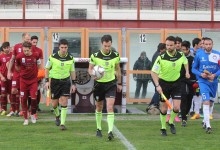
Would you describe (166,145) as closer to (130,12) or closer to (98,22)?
(98,22)

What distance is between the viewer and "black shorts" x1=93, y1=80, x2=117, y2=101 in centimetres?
1146

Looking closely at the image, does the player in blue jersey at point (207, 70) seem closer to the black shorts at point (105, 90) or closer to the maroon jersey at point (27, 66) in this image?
the black shorts at point (105, 90)

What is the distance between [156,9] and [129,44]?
3.15 meters

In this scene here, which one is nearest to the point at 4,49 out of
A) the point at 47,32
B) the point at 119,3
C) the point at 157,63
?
the point at 47,32

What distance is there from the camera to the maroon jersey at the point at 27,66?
13.5 m

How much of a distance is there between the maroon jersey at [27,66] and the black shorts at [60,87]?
58cm

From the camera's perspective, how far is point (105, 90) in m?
11.5

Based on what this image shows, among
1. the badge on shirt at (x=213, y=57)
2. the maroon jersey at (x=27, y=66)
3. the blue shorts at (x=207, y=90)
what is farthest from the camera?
the maroon jersey at (x=27, y=66)

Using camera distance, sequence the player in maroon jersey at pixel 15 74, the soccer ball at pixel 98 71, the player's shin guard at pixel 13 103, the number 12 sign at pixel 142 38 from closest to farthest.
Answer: the soccer ball at pixel 98 71 → the player in maroon jersey at pixel 15 74 → the player's shin guard at pixel 13 103 → the number 12 sign at pixel 142 38

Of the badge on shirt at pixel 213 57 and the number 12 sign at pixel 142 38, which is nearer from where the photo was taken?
the badge on shirt at pixel 213 57

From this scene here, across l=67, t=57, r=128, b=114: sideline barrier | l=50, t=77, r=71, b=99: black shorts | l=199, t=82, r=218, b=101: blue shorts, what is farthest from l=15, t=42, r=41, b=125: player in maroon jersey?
l=199, t=82, r=218, b=101: blue shorts

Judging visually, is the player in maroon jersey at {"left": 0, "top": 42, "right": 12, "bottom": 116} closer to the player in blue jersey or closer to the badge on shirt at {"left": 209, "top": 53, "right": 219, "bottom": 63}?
the player in blue jersey

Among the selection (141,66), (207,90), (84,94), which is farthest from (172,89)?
(141,66)

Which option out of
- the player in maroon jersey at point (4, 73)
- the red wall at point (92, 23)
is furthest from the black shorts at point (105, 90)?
the red wall at point (92, 23)
